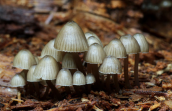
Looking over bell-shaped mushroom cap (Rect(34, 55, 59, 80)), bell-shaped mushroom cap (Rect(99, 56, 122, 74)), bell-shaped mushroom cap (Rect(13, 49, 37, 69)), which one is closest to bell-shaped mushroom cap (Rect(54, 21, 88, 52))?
bell-shaped mushroom cap (Rect(34, 55, 59, 80))

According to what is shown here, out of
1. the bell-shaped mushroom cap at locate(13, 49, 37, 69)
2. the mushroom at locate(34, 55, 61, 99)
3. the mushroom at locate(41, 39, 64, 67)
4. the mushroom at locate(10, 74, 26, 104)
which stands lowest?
the mushroom at locate(10, 74, 26, 104)

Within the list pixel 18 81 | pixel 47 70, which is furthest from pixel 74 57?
pixel 18 81

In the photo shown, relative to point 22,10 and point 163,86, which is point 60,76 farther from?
point 22,10

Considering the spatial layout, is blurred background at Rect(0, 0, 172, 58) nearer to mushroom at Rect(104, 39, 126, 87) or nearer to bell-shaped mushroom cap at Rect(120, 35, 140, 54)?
bell-shaped mushroom cap at Rect(120, 35, 140, 54)

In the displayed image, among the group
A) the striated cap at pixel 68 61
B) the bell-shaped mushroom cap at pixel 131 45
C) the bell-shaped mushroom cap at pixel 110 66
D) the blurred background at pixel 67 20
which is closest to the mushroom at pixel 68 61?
the striated cap at pixel 68 61

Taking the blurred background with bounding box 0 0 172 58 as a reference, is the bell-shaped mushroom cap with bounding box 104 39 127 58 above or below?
below

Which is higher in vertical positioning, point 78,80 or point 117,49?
point 117,49

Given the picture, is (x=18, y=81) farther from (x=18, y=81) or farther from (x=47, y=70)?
(x=47, y=70)
